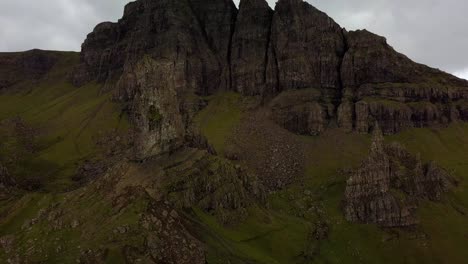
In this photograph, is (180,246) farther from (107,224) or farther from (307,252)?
(307,252)

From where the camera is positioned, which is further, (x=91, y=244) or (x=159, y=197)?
(x=159, y=197)

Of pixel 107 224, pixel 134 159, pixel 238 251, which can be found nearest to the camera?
pixel 107 224

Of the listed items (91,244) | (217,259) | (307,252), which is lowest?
(307,252)

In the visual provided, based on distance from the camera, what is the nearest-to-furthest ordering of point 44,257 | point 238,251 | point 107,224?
point 44,257 < point 107,224 < point 238,251

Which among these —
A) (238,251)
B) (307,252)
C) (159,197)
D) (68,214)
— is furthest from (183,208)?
(307,252)

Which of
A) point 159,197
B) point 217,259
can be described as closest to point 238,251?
point 217,259

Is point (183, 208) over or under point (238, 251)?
over

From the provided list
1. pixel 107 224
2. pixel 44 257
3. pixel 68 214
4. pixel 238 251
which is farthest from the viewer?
pixel 238 251

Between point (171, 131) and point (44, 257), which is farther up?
point (171, 131)

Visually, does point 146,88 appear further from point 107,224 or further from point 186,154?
point 107,224
